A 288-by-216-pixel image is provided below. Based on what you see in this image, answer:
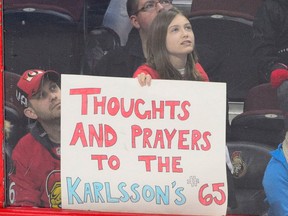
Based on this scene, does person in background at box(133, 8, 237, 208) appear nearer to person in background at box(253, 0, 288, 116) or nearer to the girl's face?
the girl's face

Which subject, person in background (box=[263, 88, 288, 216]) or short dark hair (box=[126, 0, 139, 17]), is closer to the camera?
short dark hair (box=[126, 0, 139, 17])

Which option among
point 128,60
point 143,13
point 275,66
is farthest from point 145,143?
point 275,66

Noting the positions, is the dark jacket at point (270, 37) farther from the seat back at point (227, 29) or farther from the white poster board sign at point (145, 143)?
the white poster board sign at point (145, 143)

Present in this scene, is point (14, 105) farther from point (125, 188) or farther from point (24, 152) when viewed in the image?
point (125, 188)

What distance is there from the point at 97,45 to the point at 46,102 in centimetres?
39

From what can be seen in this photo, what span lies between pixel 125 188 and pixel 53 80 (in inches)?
25.4

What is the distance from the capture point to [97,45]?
4.28 m

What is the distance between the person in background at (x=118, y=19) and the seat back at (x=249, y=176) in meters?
0.80

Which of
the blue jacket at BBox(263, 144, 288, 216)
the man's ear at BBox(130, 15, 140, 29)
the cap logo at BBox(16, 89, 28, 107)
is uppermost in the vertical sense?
the man's ear at BBox(130, 15, 140, 29)

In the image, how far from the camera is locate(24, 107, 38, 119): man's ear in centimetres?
434

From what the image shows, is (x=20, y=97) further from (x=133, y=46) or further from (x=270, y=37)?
(x=270, y=37)

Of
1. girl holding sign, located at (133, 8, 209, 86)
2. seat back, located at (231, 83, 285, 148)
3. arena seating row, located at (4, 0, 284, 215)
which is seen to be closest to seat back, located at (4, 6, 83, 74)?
arena seating row, located at (4, 0, 284, 215)

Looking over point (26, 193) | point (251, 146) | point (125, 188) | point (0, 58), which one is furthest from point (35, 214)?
point (251, 146)

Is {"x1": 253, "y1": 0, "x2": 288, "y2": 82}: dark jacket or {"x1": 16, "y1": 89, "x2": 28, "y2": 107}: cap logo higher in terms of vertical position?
{"x1": 253, "y1": 0, "x2": 288, "y2": 82}: dark jacket
